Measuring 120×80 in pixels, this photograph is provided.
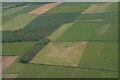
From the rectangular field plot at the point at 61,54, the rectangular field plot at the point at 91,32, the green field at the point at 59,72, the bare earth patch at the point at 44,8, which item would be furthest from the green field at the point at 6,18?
the green field at the point at 59,72

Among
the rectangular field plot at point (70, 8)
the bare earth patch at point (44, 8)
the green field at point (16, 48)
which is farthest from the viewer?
the bare earth patch at point (44, 8)

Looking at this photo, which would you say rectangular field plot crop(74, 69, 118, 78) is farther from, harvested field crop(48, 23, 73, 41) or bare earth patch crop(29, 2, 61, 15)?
bare earth patch crop(29, 2, 61, 15)

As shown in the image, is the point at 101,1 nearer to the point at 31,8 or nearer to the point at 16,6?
the point at 31,8

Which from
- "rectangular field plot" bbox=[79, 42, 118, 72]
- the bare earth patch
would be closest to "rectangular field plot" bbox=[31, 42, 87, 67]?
"rectangular field plot" bbox=[79, 42, 118, 72]

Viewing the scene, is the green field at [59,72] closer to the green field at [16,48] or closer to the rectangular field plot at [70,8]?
the green field at [16,48]

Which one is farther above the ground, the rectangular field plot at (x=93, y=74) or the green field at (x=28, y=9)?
the rectangular field plot at (x=93, y=74)

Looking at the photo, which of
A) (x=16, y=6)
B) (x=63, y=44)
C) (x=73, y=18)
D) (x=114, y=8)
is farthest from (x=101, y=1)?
(x=63, y=44)

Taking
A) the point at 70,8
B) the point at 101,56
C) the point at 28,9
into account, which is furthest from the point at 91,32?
the point at 28,9

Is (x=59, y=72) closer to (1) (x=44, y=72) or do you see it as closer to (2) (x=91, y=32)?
(1) (x=44, y=72)
